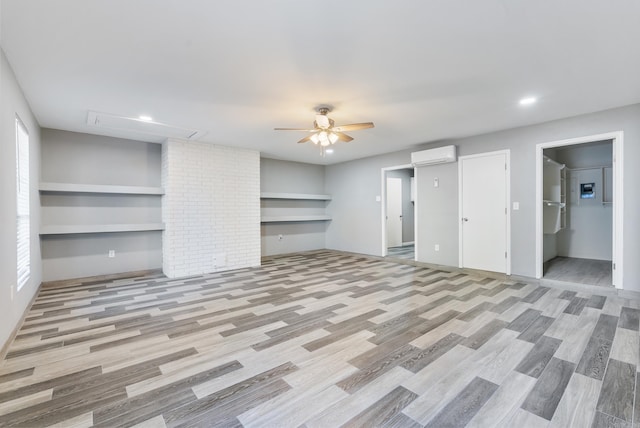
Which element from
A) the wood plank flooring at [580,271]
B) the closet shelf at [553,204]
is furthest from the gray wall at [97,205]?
the closet shelf at [553,204]

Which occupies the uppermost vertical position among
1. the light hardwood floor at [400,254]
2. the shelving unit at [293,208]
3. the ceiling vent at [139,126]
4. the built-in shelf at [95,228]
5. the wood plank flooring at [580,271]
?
the ceiling vent at [139,126]

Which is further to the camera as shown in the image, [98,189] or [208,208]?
[208,208]

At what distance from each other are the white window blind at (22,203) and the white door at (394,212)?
7.57 metres

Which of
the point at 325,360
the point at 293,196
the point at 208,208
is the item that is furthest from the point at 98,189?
the point at 325,360

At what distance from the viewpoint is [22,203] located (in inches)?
136

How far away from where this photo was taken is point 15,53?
2.50 metres

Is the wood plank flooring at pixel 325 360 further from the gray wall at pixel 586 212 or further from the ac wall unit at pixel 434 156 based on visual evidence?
the gray wall at pixel 586 212

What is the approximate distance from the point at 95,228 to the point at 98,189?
65 centimetres

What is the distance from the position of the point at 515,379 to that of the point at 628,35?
2.76 metres

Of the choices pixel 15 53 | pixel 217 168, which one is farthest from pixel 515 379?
pixel 217 168

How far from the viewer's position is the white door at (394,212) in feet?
28.8

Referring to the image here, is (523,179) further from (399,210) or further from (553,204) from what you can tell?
(399,210)

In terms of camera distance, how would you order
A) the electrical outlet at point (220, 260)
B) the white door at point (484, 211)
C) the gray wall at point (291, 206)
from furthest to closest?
the gray wall at point (291, 206), the electrical outlet at point (220, 260), the white door at point (484, 211)

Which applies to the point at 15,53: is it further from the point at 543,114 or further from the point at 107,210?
the point at 543,114
